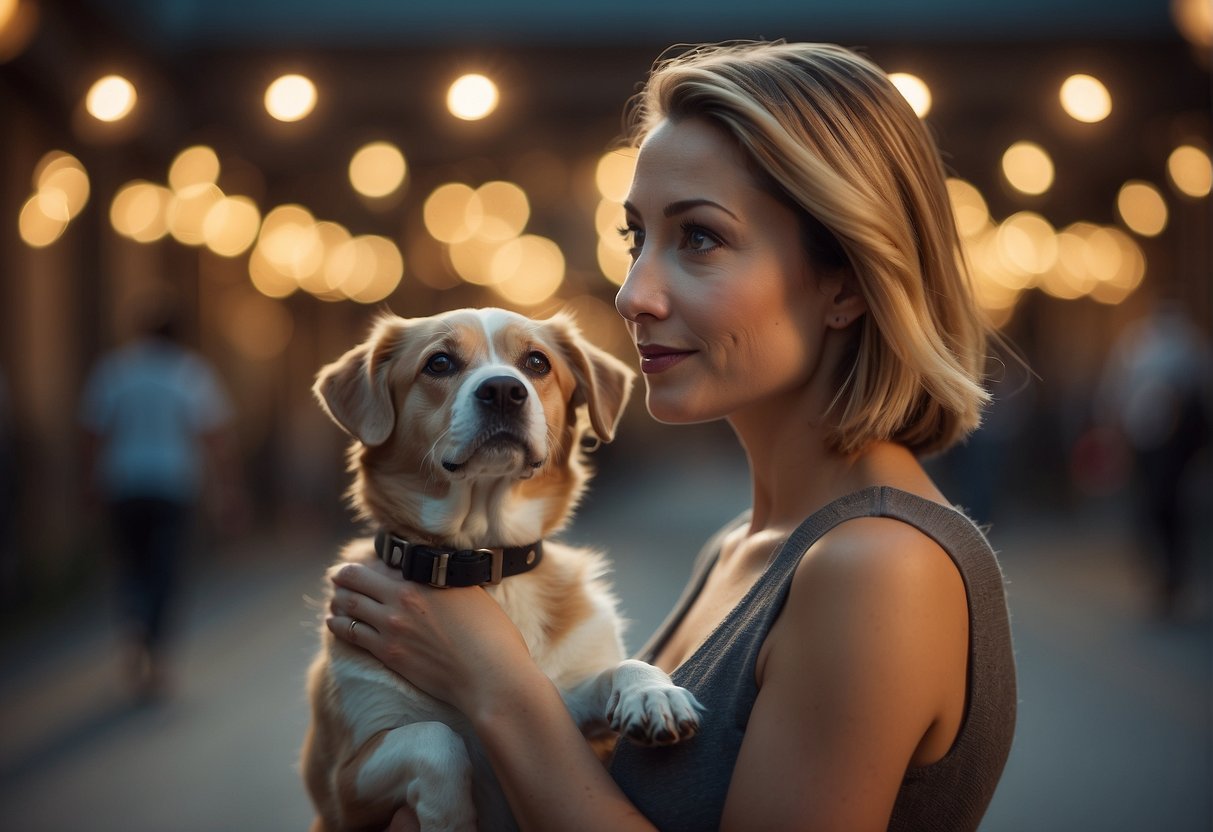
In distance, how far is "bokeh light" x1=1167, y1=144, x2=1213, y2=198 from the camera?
7184 mm

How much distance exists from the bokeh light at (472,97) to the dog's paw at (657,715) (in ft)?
9.59

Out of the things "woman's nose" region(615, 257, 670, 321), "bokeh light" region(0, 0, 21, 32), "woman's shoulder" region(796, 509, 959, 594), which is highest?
"bokeh light" region(0, 0, 21, 32)

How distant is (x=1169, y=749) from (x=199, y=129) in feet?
30.0

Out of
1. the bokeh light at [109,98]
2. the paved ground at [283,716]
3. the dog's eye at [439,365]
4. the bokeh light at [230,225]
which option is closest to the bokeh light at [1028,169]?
the paved ground at [283,716]

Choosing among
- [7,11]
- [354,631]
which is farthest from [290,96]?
[354,631]

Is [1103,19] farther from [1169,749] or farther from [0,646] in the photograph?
[0,646]

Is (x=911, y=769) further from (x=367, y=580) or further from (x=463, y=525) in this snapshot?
(x=463, y=525)

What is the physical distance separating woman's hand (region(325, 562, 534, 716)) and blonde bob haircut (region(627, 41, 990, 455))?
667mm

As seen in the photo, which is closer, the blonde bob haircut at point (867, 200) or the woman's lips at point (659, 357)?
the blonde bob haircut at point (867, 200)

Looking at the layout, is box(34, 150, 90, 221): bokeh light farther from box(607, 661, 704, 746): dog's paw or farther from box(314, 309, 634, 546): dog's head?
box(607, 661, 704, 746): dog's paw

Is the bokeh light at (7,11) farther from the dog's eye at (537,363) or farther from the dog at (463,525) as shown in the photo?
the dog's eye at (537,363)

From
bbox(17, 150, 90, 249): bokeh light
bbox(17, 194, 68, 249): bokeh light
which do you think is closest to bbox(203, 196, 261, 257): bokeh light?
bbox(17, 150, 90, 249): bokeh light

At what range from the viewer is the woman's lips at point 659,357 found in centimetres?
197

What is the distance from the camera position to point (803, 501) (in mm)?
2080
